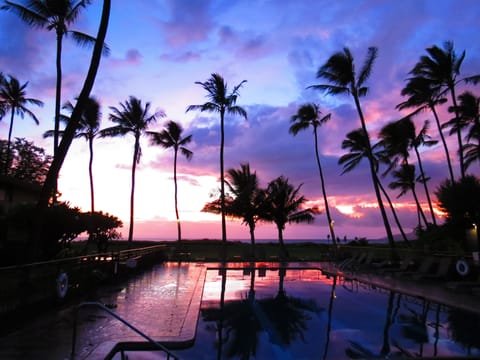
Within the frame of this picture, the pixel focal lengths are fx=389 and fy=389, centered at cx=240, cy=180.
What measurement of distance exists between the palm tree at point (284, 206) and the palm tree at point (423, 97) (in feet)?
32.4

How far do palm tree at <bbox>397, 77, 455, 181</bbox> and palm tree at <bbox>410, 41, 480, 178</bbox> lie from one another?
0.45m

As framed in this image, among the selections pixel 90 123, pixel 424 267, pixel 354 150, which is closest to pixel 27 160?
pixel 90 123

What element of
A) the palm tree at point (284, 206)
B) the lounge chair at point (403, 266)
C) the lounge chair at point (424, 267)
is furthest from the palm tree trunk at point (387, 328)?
the palm tree at point (284, 206)

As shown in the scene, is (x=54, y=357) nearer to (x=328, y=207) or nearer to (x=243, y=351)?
(x=243, y=351)

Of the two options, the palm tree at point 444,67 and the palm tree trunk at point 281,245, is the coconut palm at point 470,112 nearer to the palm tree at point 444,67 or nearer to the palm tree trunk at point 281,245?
the palm tree at point 444,67

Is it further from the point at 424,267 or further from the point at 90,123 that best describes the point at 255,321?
the point at 90,123

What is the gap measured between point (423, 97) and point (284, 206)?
40.5 ft

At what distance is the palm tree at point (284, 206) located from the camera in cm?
2986

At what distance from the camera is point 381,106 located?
26047mm

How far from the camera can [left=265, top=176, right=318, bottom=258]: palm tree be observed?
98.0ft

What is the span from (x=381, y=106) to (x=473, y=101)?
6499mm

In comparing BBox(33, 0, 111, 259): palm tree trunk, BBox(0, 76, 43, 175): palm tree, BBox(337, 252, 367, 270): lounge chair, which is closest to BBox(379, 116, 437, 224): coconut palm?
BBox(337, 252, 367, 270): lounge chair

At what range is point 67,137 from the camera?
1030 centimetres

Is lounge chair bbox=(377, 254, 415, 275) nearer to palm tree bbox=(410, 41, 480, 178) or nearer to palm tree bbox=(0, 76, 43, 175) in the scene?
palm tree bbox=(410, 41, 480, 178)
